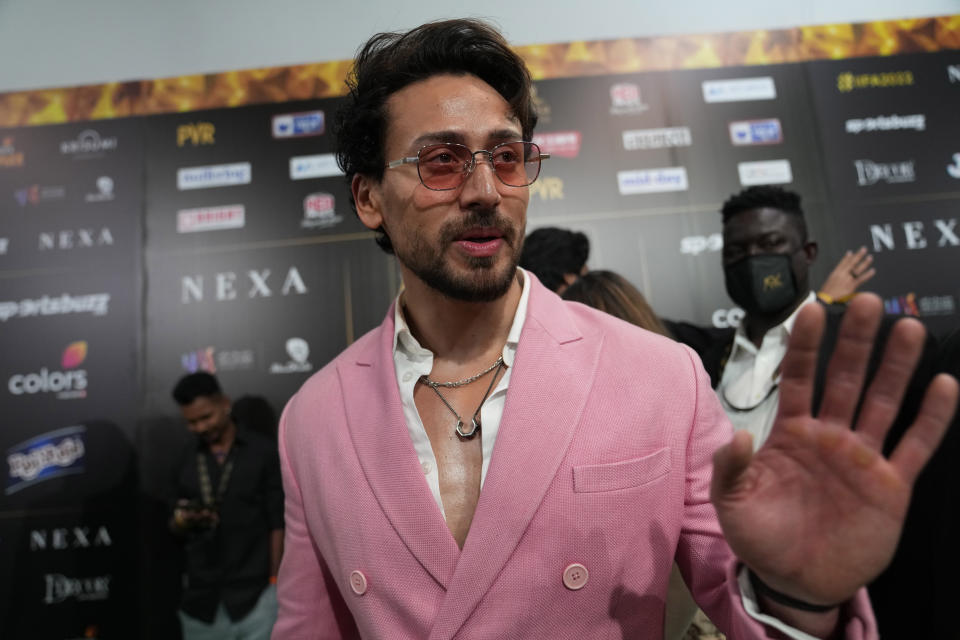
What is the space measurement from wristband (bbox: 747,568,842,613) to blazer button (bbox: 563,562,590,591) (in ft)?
0.93

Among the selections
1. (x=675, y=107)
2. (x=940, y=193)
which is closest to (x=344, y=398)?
(x=675, y=107)

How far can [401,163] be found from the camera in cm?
134

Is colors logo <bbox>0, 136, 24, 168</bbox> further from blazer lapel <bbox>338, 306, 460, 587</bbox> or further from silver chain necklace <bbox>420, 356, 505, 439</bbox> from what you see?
silver chain necklace <bbox>420, 356, 505, 439</bbox>

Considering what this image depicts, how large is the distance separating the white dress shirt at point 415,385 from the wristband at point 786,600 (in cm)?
45

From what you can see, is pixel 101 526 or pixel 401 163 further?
pixel 101 526

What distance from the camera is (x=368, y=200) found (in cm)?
155

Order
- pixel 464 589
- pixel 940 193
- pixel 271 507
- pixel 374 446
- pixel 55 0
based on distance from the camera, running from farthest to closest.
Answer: pixel 55 0, pixel 940 193, pixel 271 507, pixel 374 446, pixel 464 589

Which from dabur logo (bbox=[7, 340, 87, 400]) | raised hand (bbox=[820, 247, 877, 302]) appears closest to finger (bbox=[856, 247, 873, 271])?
raised hand (bbox=[820, 247, 877, 302])

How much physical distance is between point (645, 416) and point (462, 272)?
0.42 m

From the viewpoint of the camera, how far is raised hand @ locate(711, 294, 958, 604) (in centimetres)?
77

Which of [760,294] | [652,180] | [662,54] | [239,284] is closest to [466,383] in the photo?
[760,294]

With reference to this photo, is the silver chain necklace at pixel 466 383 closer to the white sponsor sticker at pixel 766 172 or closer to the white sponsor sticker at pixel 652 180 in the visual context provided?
the white sponsor sticker at pixel 652 180

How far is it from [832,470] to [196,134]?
3.97 meters

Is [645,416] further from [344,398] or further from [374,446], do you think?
[344,398]
